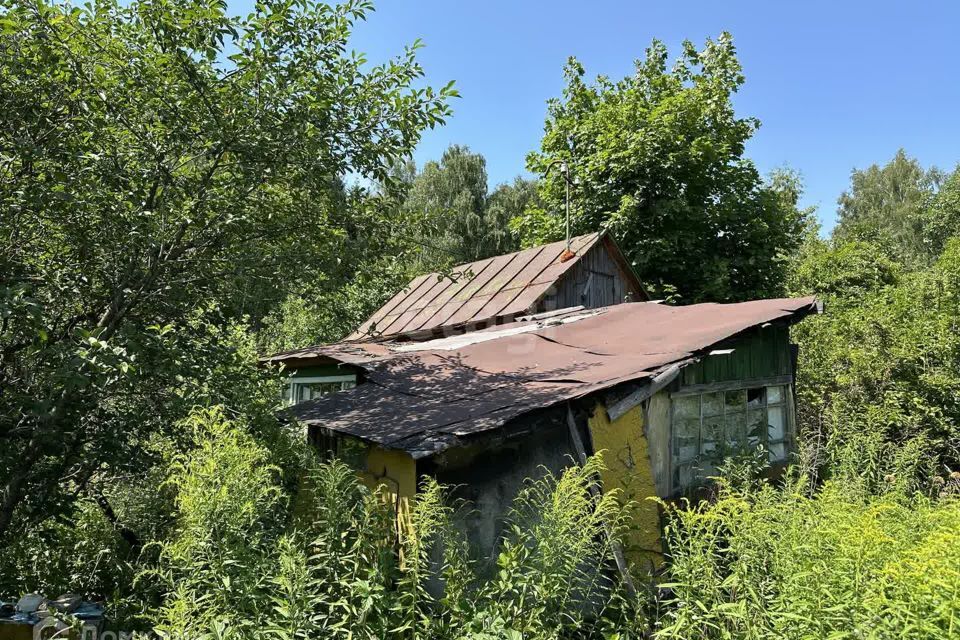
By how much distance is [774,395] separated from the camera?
8500mm

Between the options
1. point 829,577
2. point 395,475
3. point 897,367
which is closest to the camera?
point 829,577

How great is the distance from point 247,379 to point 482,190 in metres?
24.5

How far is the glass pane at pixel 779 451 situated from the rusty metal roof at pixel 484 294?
4695 millimetres

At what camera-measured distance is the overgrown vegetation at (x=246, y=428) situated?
3453 mm

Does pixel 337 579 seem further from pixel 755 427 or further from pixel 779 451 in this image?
pixel 779 451

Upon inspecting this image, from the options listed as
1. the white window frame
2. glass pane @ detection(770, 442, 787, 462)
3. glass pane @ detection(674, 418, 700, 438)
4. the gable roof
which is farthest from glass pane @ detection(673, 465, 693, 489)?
the white window frame

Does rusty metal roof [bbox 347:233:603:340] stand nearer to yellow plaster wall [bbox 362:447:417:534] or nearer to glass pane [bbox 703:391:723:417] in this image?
glass pane [bbox 703:391:723:417]

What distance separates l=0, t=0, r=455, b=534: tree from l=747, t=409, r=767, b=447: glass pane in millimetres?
5861

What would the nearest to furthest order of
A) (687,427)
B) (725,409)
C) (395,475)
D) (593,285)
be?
(395,475) → (687,427) → (725,409) → (593,285)

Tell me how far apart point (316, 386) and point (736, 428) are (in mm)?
8008

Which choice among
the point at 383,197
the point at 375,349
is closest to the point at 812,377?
the point at 375,349

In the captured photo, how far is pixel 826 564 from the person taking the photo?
116 inches

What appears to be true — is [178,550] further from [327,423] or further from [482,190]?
[482,190]

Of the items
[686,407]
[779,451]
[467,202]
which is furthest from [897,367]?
[467,202]
